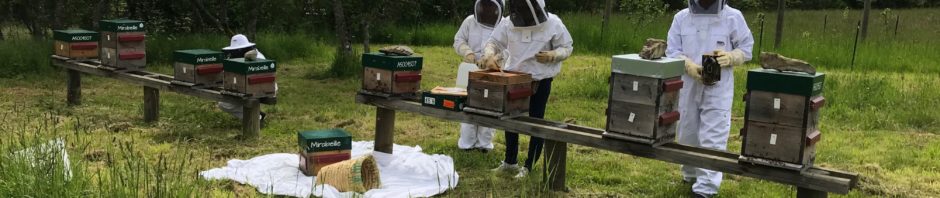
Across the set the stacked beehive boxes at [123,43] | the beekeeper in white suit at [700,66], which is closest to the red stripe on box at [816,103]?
the beekeeper in white suit at [700,66]

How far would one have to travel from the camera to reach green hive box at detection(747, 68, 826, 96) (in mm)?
3264

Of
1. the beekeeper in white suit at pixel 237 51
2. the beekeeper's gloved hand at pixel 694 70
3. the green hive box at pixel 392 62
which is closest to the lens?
the beekeeper's gloved hand at pixel 694 70

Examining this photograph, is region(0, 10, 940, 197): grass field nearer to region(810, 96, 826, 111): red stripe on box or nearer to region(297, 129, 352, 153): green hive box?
region(297, 129, 352, 153): green hive box

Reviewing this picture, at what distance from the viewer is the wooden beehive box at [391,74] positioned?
16.8ft

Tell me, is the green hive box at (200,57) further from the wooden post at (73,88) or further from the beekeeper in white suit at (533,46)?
the beekeeper in white suit at (533,46)

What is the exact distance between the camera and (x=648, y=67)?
3.71 meters

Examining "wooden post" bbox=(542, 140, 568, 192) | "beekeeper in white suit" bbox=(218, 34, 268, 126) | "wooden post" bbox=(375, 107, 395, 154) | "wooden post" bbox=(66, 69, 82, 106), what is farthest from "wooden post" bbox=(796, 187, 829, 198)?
"wooden post" bbox=(66, 69, 82, 106)

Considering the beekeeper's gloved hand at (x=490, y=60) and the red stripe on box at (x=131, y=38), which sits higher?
the beekeeper's gloved hand at (x=490, y=60)

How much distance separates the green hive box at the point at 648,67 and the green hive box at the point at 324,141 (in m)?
1.97

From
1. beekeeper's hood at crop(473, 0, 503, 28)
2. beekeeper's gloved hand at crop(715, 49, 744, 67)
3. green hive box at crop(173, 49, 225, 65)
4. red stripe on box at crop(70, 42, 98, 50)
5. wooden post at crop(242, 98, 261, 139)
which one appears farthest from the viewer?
red stripe on box at crop(70, 42, 98, 50)

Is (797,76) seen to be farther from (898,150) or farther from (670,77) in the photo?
(898,150)

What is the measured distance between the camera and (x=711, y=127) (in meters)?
4.45

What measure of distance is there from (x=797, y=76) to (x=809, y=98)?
0.10 meters

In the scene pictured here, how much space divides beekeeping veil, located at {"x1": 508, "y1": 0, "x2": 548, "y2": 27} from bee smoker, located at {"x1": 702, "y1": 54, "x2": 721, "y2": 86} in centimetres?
106
